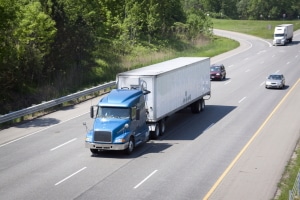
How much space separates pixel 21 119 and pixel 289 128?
647 inches

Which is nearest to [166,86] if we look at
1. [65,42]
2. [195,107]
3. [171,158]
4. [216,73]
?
[171,158]

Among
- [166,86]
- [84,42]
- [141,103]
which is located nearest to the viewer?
[141,103]

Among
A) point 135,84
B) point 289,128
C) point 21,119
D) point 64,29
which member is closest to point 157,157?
point 135,84

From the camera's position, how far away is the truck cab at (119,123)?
24.1 meters

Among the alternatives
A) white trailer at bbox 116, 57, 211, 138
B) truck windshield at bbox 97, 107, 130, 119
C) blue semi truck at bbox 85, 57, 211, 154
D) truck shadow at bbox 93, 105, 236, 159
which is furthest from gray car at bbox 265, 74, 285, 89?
truck windshield at bbox 97, 107, 130, 119

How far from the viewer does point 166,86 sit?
29.1 meters

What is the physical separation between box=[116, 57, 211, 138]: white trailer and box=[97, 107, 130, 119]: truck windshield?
2592 millimetres

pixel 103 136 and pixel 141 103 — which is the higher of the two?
pixel 141 103

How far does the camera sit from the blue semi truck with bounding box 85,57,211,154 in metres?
24.2

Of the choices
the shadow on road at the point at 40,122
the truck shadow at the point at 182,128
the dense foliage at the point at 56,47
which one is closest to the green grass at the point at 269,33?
the truck shadow at the point at 182,128

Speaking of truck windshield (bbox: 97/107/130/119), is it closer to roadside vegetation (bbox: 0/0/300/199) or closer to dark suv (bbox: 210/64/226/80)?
roadside vegetation (bbox: 0/0/300/199)

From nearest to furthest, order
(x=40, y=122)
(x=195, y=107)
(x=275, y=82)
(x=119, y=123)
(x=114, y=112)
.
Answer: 1. (x=119, y=123)
2. (x=114, y=112)
3. (x=40, y=122)
4. (x=195, y=107)
5. (x=275, y=82)

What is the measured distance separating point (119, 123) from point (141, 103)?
2405mm

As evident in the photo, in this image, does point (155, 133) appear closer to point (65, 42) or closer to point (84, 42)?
point (65, 42)
